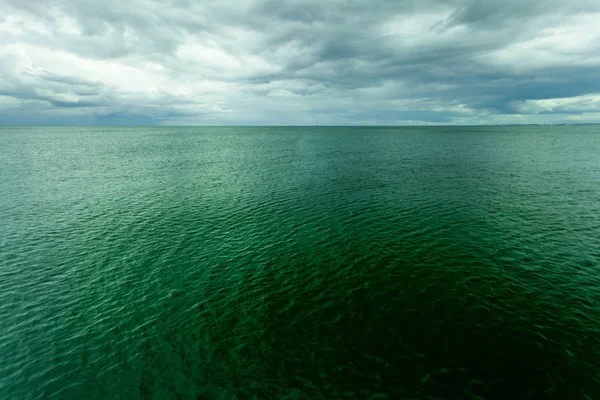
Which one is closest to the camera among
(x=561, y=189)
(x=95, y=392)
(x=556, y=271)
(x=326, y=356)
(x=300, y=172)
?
(x=95, y=392)

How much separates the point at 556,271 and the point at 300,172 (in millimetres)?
72140

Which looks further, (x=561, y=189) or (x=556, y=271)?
(x=561, y=189)

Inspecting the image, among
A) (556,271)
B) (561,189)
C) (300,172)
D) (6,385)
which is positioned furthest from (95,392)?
(561,189)

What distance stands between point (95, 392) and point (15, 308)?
16.5 metres

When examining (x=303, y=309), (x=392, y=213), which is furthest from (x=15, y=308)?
(x=392, y=213)

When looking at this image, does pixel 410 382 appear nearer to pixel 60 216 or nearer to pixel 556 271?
pixel 556 271

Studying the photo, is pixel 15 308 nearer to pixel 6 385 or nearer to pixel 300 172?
pixel 6 385

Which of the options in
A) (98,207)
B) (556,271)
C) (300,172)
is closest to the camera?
(556,271)

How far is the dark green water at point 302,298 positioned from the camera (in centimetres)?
2067

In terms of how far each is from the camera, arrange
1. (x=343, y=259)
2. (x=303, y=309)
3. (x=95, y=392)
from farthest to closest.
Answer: (x=343, y=259) < (x=303, y=309) < (x=95, y=392)

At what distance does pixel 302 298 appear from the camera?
29625 millimetres

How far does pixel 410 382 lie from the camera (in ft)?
66.4

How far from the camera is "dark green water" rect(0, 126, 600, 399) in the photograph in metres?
20.7

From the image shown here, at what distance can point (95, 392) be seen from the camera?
65.3 feet
